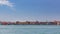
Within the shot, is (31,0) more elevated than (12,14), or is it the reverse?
(31,0)

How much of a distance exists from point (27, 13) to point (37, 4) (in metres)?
0.57

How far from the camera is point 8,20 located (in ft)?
12.7

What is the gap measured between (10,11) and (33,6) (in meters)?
0.91

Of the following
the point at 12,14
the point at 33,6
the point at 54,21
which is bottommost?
the point at 54,21

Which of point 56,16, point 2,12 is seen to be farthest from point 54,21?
point 2,12

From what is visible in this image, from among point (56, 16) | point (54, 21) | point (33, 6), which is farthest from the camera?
point (33, 6)

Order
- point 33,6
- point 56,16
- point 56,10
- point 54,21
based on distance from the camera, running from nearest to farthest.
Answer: point 54,21, point 56,16, point 56,10, point 33,6

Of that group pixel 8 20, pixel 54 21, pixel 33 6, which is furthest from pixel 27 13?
pixel 54 21

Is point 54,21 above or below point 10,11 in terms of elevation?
below

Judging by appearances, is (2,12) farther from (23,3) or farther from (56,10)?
(56,10)

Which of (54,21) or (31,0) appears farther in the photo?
(31,0)

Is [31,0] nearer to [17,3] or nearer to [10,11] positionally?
[17,3]

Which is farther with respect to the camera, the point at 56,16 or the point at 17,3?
the point at 17,3

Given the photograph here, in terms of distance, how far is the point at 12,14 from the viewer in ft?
14.4
